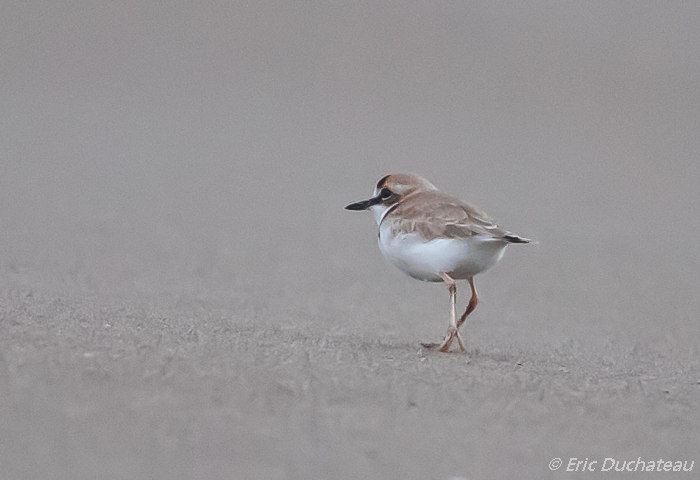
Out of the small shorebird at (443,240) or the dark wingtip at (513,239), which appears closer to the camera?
the dark wingtip at (513,239)

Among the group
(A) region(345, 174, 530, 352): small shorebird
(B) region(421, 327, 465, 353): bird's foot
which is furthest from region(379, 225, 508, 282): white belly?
(B) region(421, 327, 465, 353): bird's foot

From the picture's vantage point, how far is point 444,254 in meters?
4.70

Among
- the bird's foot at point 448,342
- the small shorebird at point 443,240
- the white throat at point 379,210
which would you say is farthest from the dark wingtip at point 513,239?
the white throat at point 379,210

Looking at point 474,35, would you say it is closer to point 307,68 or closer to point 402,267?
point 307,68

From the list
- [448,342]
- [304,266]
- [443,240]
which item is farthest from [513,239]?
[304,266]

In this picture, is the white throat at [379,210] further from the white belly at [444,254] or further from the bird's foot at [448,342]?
the bird's foot at [448,342]

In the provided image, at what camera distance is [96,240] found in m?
7.83

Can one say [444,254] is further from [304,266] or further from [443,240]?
[304,266]

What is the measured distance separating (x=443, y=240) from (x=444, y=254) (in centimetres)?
6

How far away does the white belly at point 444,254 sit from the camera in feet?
15.3

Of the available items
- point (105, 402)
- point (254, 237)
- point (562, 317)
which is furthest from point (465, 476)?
point (254, 237)

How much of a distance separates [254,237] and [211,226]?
1.64 feet

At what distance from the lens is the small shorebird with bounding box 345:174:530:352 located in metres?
4.65

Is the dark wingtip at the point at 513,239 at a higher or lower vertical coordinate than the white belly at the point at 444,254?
higher
